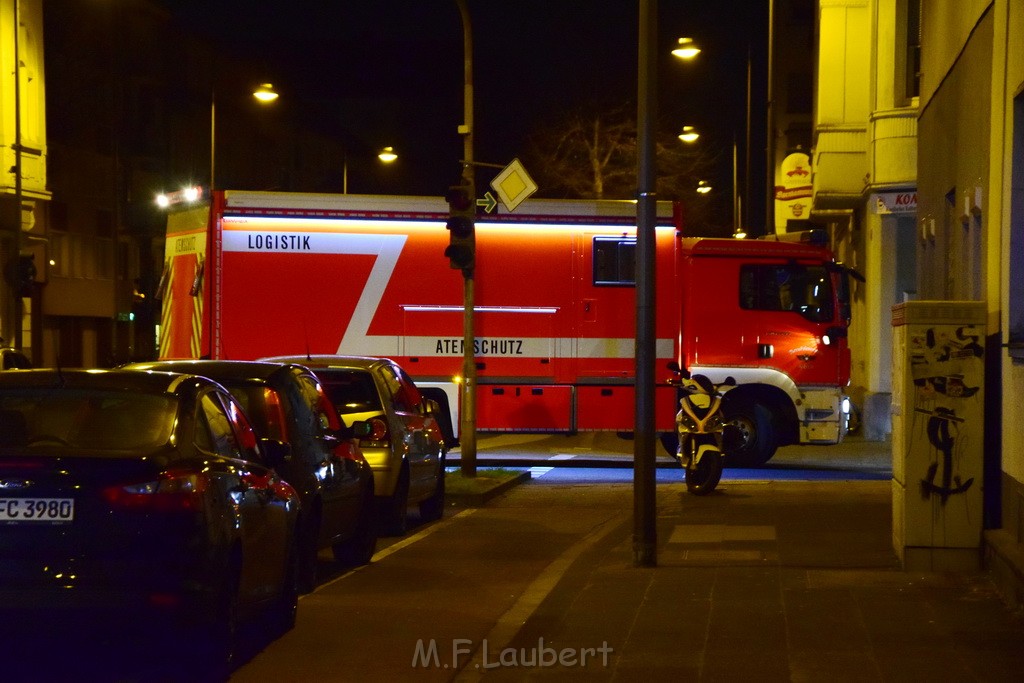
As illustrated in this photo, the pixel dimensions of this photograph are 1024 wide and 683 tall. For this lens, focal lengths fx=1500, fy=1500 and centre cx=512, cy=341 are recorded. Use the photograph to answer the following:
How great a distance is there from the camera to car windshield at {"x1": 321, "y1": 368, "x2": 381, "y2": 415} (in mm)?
13414

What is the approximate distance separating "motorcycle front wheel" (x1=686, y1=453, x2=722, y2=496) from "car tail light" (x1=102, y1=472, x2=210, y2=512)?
10.3 m

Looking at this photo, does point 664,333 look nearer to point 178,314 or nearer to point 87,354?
point 178,314

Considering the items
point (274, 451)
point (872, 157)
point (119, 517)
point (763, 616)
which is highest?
point (872, 157)

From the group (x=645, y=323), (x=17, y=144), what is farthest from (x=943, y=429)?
(x=17, y=144)

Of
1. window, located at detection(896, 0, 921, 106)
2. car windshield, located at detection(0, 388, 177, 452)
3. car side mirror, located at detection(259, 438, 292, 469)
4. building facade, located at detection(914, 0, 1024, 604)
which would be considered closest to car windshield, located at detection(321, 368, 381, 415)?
car side mirror, located at detection(259, 438, 292, 469)

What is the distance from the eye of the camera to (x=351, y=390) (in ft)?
44.4

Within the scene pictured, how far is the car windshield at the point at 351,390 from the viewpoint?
13414mm

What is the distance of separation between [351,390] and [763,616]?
5.72 metres

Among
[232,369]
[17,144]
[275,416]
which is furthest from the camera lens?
[17,144]

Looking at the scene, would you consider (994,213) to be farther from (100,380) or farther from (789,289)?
(789,289)

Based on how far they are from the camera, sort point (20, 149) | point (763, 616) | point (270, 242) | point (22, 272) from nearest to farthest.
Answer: point (763, 616) < point (270, 242) < point (22, 272) < point (20, 149)

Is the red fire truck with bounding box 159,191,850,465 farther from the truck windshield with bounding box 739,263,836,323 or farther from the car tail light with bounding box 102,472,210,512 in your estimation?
the car tail light with bounding box 102,472,210,512

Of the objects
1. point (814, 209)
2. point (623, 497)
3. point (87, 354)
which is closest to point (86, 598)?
point (623, 497)

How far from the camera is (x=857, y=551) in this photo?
11500 mm
